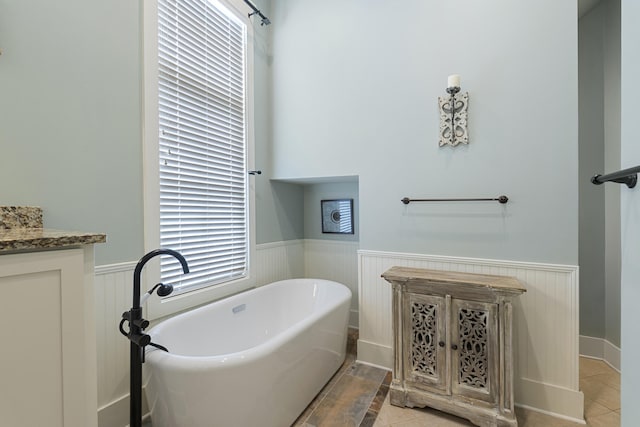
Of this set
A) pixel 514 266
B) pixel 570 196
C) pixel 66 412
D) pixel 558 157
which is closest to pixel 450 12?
pixel 558 157

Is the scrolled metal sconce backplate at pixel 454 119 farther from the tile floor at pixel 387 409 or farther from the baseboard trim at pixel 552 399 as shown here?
the tile floor at pixel 387 409

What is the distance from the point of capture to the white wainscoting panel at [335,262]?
3.07 meters

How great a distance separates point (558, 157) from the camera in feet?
5.76

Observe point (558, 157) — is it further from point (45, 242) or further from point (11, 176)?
point (11, 176)

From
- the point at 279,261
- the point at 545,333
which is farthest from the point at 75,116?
the point at 545,333

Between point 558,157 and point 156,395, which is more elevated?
→ point 558,157

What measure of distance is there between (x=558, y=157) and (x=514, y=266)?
28.8 inches

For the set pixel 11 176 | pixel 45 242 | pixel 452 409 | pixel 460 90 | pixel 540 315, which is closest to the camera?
pixel 45 242

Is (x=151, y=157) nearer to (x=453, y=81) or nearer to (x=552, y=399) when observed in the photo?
(x=453, y=81)

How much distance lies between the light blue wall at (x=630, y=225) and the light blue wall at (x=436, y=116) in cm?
113

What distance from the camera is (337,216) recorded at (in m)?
3.14

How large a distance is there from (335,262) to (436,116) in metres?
1.79

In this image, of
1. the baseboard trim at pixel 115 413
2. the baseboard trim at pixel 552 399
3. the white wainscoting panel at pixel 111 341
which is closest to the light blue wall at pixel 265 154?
the white wainscoting panel at pixel 111 341

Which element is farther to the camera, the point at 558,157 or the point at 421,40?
the point at 421,40
